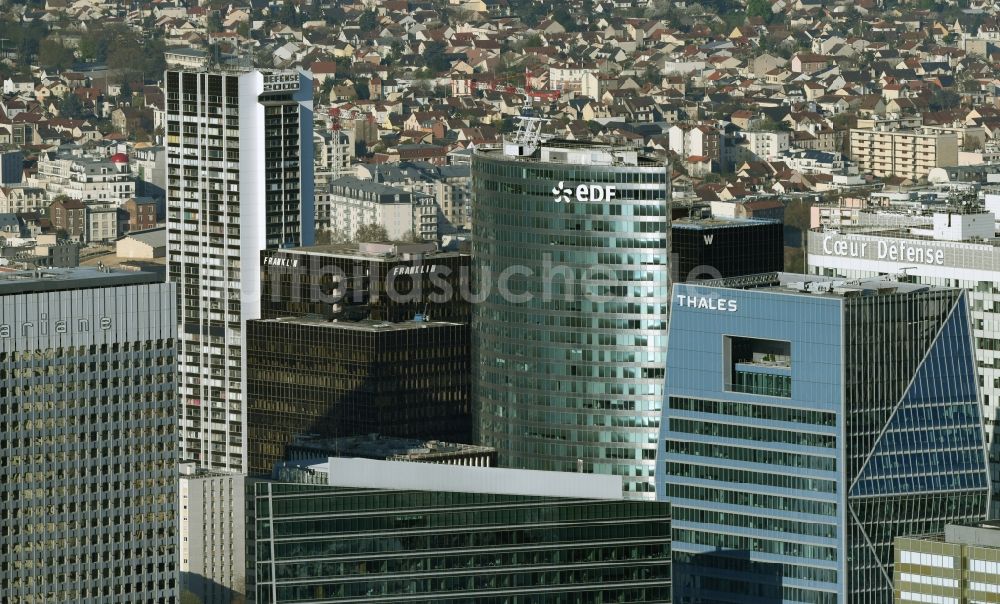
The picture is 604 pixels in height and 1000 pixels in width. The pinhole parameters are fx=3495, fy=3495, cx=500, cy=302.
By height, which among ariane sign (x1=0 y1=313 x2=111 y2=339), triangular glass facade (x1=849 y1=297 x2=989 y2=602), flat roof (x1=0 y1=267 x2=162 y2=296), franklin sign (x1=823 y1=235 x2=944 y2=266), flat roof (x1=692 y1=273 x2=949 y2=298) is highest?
flat roof (x1=0 y1=267 x2=162 y2=296)

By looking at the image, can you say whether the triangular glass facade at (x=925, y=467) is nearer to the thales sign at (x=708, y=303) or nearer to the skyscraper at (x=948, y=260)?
the thales sign at (x=708, y=303)

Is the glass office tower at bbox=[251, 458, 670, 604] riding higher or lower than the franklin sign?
lower

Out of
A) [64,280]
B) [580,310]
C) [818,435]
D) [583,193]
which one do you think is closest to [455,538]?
[818,435]

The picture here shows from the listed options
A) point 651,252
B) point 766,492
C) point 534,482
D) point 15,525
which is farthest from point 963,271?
point 15,525

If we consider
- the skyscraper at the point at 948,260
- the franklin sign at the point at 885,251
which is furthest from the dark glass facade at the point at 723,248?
the franklin sign at the point at 885,251

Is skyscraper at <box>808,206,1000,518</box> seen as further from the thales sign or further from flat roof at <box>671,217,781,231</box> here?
the thales sign

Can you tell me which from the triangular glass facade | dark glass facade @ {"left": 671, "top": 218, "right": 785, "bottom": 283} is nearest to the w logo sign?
dark glass facade @ {"left": 671, "top": 218, "right": 785, "bottom": 283}
